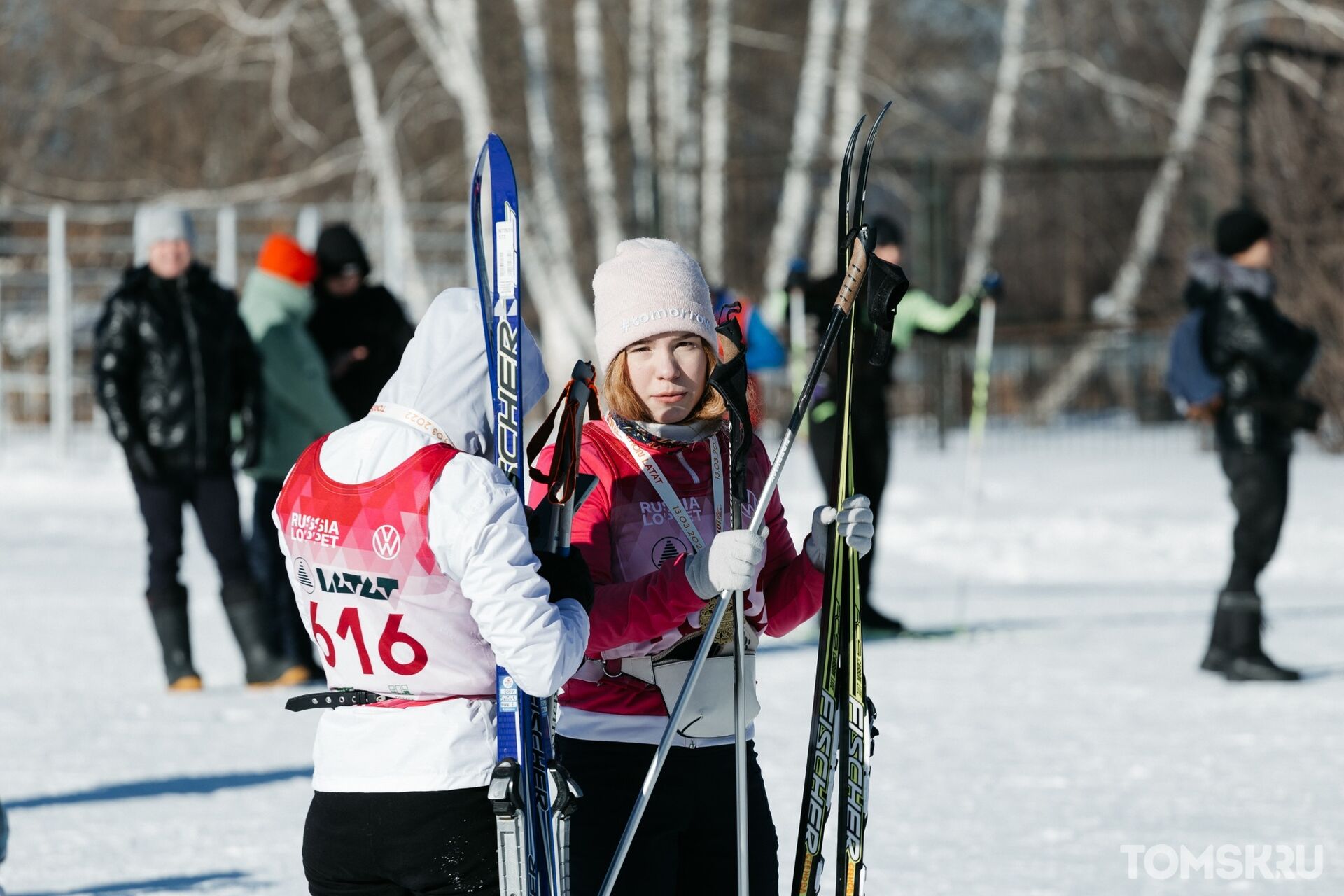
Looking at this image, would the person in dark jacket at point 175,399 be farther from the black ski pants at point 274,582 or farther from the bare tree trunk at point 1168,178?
the bare tree trunk at point 1168,178

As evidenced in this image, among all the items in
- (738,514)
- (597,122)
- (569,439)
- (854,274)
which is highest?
(597,122)

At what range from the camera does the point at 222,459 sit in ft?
22.1

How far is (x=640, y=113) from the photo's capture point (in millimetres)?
17906

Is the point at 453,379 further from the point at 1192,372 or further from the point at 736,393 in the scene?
the point at 1192,372

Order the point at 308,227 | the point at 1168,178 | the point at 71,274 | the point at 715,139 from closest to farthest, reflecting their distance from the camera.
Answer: the point at 308,227 → the point at 715,139 → the point at 1168,178 → the point at 71,274

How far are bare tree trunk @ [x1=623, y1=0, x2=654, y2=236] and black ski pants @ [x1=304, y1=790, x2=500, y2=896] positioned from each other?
13.9 meters

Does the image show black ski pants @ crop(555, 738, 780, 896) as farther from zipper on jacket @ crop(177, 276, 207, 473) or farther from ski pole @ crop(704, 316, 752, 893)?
zipper on jacket @ crop(177, 276, 207, 473)

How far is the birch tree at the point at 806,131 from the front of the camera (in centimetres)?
1784

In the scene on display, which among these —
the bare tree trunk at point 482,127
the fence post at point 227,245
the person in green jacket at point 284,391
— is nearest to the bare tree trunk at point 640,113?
the bare tree trunk at point 482,127

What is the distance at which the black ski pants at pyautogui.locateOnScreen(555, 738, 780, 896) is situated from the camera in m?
2.74

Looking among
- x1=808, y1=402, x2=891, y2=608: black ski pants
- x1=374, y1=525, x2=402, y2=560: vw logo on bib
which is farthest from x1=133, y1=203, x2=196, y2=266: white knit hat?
x1=374, y1=525, x2=402, y2=560: vw logo on bib

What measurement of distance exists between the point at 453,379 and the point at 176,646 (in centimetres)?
467

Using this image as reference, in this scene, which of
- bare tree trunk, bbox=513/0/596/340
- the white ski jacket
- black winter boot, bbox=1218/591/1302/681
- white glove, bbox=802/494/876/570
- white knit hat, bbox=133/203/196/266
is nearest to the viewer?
the white ski jacket

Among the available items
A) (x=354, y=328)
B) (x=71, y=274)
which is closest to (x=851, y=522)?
(x=354, y=328)
